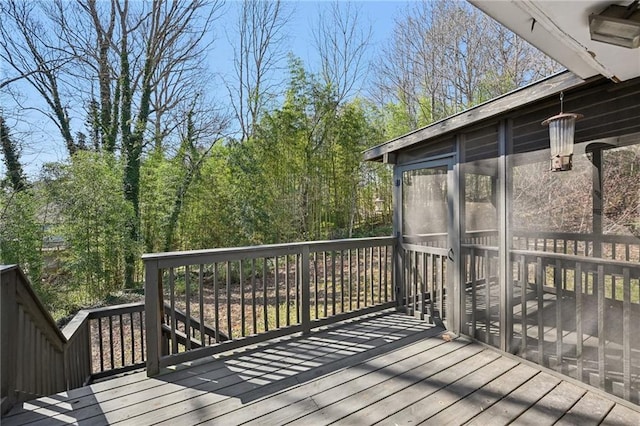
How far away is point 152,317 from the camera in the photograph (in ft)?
8.16

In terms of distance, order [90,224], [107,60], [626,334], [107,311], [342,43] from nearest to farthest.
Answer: [626,334], [107,311], [90,224], [107,60], [342,43]

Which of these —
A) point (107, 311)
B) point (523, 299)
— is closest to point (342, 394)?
point (523, 299)

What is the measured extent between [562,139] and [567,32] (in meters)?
0.90

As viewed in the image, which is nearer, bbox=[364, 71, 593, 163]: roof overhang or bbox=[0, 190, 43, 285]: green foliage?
bbox=[364, 71, 593, 163]: roof overhang

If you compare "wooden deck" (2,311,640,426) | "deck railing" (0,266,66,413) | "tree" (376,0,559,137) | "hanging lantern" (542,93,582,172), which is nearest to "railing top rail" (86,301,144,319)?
"deck railing" (0,266,66,413)

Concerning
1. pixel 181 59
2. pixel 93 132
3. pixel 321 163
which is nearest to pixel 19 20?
pixel 93 132

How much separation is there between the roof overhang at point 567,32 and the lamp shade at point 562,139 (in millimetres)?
321

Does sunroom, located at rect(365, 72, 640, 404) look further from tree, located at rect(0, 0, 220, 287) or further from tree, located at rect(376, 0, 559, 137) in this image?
tree, located at rect(0, 0, 220, 287)

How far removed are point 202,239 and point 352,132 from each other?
472cm

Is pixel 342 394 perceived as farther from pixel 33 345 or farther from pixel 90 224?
pixel 90 224

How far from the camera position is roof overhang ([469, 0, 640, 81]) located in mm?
1329

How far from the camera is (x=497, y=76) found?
861 cm

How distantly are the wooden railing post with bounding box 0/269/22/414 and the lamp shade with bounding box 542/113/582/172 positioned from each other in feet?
12.1

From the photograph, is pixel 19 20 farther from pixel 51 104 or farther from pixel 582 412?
pixel 582 412
